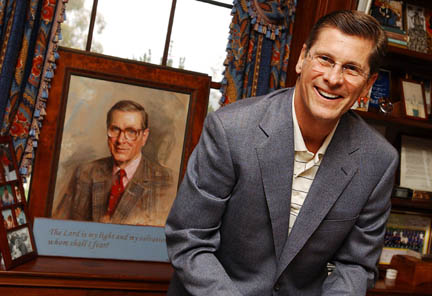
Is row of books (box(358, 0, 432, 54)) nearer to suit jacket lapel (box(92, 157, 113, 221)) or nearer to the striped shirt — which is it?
the striped shirt

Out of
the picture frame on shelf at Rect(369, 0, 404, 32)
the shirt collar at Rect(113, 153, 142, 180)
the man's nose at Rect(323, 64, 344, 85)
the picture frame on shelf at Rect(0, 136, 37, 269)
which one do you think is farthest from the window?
the man's nose at Rect(323, 64, 344, 85)

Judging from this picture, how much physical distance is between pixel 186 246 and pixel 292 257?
323 millimetres

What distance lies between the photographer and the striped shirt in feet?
4.85

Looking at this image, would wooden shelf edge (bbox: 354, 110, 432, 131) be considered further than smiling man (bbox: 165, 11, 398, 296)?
Yes

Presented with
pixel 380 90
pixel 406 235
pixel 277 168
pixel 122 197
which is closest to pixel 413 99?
pixel 380 90

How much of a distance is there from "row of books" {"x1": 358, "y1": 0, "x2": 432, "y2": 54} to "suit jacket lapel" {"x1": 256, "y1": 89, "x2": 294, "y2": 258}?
125cm

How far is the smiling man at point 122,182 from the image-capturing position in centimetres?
215

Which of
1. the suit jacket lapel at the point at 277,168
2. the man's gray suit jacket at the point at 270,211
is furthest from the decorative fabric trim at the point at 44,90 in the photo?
the suit jacket lapel at the point at 277,168

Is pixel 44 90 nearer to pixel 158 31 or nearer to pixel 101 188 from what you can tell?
pixel 101 188

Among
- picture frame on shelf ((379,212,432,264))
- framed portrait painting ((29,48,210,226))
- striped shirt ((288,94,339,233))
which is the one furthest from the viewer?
picture frame on shelf ((379,212,432,264))

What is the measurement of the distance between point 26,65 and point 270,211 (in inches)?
47.9

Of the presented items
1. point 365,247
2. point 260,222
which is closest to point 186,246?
point 260,222

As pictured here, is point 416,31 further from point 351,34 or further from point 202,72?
point 351,34

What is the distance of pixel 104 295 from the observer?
1.96 m
